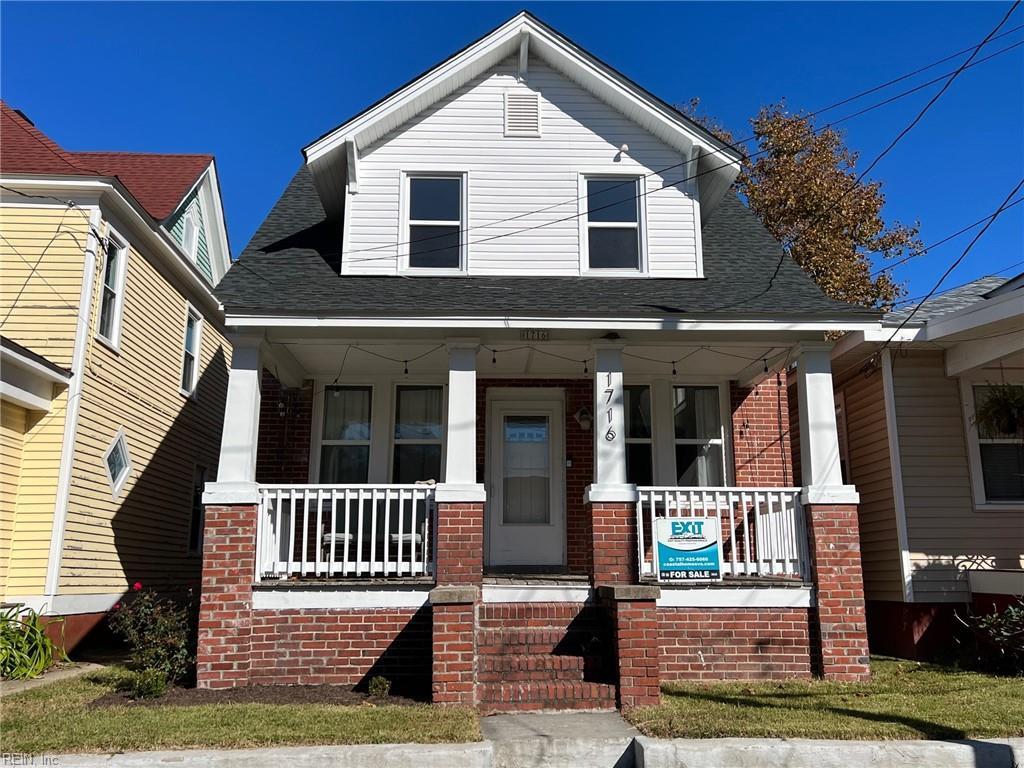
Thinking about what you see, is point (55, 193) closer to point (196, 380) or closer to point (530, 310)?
point (196, 380)

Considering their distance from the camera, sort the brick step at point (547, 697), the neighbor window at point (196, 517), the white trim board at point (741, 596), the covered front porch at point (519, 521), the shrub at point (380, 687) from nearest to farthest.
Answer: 1. the brick step at point (547, 697)
2. the shrub at point (380, 687)
3. the covered front porch at point (519, 521)
4. the white trim board at point (741, 596)
5. the neighbor window at point (196, 517)

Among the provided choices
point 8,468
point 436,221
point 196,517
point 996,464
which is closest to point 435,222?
point 436,221

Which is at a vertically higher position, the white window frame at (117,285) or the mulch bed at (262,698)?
the white window frame at (117,285)

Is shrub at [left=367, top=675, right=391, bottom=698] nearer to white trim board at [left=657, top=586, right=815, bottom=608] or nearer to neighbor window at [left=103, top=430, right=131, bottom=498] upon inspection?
white trim board at [left=657, top=586, right=815, bottom=608]

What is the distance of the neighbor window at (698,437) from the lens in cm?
1099

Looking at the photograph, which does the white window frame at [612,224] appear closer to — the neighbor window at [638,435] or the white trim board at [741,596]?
the neighbor window at [638,435]

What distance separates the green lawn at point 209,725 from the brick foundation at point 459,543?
4.78ft

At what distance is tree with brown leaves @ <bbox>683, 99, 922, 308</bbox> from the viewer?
1929cm

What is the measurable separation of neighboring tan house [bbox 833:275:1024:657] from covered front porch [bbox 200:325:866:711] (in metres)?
1.44

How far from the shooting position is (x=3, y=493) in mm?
9461

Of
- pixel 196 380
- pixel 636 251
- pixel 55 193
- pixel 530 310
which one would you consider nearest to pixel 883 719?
pixel 530 310

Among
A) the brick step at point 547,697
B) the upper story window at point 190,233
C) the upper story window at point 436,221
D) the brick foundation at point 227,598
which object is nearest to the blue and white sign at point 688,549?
the brick step at point 547,697

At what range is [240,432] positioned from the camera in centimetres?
829

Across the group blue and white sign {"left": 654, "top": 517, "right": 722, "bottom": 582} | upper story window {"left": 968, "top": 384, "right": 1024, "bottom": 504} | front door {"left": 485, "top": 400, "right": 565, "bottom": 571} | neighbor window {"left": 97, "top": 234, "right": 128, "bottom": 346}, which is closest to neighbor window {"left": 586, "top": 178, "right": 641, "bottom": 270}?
front door {"left": 485, "top": 400, "right": 565, "bottom": 571}
